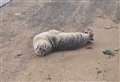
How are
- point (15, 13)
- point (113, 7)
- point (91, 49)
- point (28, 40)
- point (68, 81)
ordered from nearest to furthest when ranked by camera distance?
point (68, 81) → point (91, 49) → point (28, 40) → point (15, 13) → point (113, 7)

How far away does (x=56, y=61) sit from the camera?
4.20 m

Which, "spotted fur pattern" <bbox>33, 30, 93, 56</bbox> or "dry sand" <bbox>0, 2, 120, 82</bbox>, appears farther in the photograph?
"spotted fur pattern" <bbox>33, 30, 93, 56</bbox>

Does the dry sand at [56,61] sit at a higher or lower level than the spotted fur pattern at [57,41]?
lower

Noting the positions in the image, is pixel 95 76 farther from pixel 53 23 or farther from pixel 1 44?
pixel 53 23

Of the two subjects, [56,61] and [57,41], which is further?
[57,41]

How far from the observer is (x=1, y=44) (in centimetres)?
479

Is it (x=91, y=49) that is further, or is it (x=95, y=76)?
(x=91, y=49)

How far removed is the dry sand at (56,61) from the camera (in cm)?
376

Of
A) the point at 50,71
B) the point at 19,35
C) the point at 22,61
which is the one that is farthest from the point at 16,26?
the point at 50,71

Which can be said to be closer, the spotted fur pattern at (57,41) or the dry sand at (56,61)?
the dry sand at (56,61)

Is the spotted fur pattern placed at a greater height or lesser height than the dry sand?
greater

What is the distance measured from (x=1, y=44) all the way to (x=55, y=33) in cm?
81

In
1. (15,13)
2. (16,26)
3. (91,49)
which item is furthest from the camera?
(15,13)

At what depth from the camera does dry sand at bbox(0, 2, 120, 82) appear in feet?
12.3
